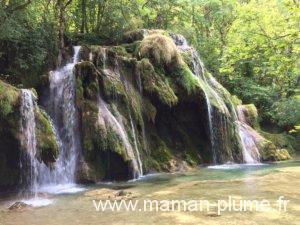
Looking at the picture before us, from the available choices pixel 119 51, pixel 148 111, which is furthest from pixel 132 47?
pixel 148 111

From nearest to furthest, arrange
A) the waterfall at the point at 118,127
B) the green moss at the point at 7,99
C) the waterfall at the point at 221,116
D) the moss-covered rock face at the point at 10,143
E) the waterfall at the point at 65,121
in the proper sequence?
the green moss at the point at 7,99 < the moss-covered rock face at the point at 10,143 < the waterfall at the point at 65,121 < the waterfall at the point at 118,127 < the waterfall at the point at 221,116

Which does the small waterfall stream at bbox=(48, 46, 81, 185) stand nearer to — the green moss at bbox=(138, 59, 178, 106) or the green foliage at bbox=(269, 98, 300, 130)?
the green moss at bbox=(138, 59, 178, 106)

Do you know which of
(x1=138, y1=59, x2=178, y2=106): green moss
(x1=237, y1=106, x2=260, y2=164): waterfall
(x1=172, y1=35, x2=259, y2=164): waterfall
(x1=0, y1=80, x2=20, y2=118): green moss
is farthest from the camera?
(x1=237, y1=106, x2=260, y2=164): waterfall

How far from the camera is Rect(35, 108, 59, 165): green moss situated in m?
11.6

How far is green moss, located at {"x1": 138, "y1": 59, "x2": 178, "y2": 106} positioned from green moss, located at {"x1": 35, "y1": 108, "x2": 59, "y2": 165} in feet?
16.7

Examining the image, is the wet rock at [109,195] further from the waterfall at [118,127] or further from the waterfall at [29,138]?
the waterfall at [118,127]

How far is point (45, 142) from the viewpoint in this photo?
38.1 ft

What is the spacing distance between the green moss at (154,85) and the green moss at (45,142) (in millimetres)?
5090

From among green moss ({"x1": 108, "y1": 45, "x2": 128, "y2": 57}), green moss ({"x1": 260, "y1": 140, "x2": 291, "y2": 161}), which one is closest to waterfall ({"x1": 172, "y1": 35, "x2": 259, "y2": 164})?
green moss ({"x1": 260, "y1": 140, "x2": 291, "y2": 161})

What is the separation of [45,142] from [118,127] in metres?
2.85

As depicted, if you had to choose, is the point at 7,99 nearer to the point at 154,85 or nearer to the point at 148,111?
the point at 148,111

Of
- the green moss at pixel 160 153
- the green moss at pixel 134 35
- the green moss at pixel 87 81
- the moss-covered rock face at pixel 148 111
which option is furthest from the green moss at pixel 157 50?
the green moss at pixel 87 81

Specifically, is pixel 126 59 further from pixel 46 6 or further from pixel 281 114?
pixel 281 114

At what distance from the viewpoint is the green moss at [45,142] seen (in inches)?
455
